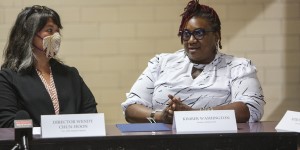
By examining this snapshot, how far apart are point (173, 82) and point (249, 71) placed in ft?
1.40

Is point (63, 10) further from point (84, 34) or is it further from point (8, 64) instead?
point (8, 64)

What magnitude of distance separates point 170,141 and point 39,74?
4.18ft

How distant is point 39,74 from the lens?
3.01m

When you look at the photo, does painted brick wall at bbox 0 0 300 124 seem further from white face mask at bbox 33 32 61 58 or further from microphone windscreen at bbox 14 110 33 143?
microphone windscreen at bbox 14 110 33 143

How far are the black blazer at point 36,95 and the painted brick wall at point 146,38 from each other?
107 cm

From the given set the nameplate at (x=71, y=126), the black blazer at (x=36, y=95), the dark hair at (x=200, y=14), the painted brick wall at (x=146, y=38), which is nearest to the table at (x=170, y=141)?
the nameplate at (x=71, y=126)

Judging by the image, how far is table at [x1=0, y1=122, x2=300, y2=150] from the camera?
1.90 meters

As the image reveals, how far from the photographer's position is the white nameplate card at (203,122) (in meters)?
2.10

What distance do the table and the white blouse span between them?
760 mm

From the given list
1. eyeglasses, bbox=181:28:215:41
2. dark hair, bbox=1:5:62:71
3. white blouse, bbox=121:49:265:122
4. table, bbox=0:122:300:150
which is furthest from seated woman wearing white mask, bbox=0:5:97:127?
table, bbox=0:122:300:150

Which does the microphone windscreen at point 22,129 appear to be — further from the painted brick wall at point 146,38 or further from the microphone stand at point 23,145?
the painted brick wall at point 146,38

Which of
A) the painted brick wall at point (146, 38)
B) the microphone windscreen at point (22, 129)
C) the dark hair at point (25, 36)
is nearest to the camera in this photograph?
the microphone windscreen at point (22, 129)

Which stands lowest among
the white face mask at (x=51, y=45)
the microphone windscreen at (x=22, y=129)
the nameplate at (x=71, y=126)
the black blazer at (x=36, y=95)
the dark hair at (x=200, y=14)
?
the black blazer at (x=36, y=95)

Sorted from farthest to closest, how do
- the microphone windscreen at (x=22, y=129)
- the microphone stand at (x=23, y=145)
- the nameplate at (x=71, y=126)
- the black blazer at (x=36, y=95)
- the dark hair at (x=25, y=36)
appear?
the dark hair at (x=25, y=36) → the black blazer at (x=36, y=95) → the nameplate at (x=71, y=126) → the microphone windscreen at (x=22, y=129) → the microphone stand at (x=23, y=145)
